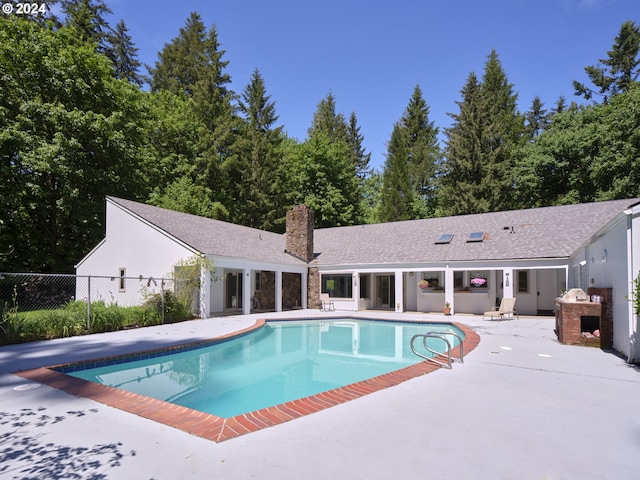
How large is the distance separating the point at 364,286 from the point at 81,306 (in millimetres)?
14453

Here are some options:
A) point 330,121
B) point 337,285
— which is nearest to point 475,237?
point 337,285

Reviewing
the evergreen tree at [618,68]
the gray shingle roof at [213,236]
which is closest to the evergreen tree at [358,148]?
the evergreen tree at [618,68]

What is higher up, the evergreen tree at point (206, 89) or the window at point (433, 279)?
the evergreen tree at point (206, 89)

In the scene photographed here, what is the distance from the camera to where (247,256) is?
18.8 m

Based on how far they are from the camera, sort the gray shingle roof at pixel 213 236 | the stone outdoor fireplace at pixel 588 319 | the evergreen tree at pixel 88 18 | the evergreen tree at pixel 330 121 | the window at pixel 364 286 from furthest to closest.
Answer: the evergreen tree at pixel 330 121 → the evergreen tree at pixel 88 18 → the window at pixel 364 286 → the gray shingle roof at pixel 213 236 → the stone outdoor fireplace at pixel 588 319

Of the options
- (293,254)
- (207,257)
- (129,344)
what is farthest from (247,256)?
(129,344)

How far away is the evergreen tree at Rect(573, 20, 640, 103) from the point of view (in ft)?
98.2

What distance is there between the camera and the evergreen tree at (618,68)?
29.9m

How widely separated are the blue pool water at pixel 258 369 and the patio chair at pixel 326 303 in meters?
7.44

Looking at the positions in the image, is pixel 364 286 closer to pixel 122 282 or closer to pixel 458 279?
pixel 458 279

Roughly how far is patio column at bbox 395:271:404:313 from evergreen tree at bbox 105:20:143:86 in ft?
99.2

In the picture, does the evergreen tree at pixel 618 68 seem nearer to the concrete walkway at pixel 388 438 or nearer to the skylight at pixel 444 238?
the skylight at pixel 444 238

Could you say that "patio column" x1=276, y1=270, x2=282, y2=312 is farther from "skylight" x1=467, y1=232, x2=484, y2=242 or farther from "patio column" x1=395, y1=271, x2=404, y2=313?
"skylight" x1=467, y1=232, x2=484, y2=242

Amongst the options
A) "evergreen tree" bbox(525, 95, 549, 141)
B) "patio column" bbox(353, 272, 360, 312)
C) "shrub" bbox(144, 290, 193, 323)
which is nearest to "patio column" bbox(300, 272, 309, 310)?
"patio column" bbox(353, 272, 360, 312)
